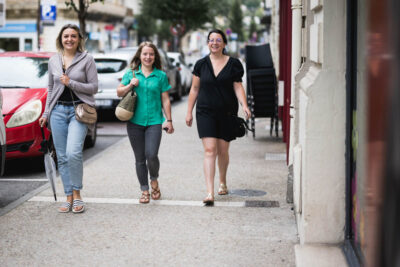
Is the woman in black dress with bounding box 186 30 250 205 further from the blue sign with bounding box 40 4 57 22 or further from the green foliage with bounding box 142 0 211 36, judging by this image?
the green foliage with bounding box 142 0 211 36

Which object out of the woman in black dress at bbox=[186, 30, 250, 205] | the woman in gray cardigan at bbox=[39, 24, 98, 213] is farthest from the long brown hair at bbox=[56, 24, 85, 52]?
the woman in black dress at bbox=[186, 30, 250, 205]

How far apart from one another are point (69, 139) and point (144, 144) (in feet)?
2.49

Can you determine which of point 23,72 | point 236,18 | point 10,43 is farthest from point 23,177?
point 236,18

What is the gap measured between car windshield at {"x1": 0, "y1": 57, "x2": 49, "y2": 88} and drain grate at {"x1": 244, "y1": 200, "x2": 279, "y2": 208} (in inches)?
149

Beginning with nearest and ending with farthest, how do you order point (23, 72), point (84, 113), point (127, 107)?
point (84, 113), point (127, 107), point (23, 72)

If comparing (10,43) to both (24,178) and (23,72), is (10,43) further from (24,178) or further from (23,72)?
(24,178)

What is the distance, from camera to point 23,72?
29.3 ft

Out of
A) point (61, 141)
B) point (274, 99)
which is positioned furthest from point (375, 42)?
point (274, 99)

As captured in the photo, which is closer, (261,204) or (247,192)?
(261,204)

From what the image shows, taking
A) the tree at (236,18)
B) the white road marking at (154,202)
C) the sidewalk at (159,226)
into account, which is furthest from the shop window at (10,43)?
the tree at (236,18)

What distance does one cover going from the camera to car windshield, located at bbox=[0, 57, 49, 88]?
8664 millimetres

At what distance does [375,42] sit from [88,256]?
Answer: 3835 mm

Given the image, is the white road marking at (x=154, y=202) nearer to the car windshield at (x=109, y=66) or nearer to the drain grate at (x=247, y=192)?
the drain grate at (x=247, y=192)

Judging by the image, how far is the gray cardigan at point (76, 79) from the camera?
5758 millimetres
